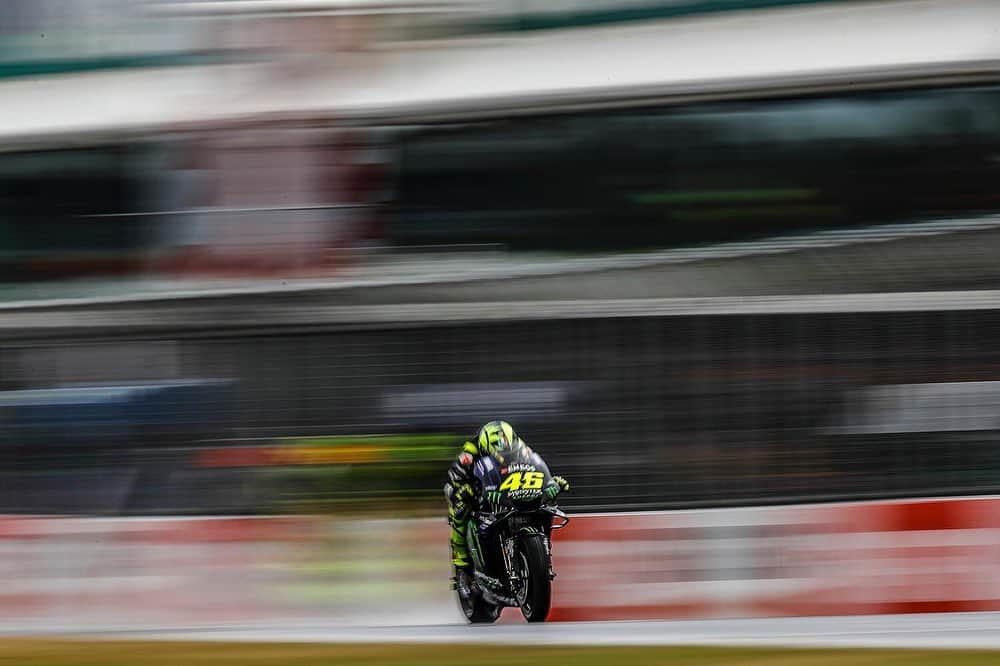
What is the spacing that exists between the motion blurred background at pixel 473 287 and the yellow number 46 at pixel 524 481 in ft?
6.49

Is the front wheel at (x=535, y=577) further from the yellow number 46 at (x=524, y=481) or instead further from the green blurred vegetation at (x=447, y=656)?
the green blurred vegetation at (x=447, y=656)

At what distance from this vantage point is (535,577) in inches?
433

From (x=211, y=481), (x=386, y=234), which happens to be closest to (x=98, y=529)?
(x=211, y=481)

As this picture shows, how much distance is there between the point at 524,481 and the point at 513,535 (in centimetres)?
42

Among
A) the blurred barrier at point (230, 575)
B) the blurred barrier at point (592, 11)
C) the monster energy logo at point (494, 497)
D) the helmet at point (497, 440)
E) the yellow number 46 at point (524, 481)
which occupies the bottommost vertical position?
the blurred barrier at point (230, 575)

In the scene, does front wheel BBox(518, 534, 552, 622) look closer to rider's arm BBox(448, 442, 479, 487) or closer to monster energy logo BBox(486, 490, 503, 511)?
monster energy logo BBox(486, 490, 503, 511)

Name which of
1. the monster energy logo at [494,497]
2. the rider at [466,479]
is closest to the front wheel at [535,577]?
the monster energy logo at [494,497]

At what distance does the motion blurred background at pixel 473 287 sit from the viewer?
13.4 m

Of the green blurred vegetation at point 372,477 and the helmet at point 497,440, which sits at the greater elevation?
the helmet at point 497,440

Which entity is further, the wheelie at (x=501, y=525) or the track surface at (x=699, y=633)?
the wheelie at (x=501, y=525)

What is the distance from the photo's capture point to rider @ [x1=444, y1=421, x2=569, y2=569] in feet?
38.1

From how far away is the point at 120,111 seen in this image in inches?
612

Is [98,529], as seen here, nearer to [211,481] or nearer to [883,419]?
[211,481]

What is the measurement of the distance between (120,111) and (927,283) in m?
7.70
